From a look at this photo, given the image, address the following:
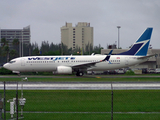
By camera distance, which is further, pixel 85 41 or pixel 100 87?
pixel 85 41

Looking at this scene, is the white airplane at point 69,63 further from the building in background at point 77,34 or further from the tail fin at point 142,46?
the building in background at point 77,34

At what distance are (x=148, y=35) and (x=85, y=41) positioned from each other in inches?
5711

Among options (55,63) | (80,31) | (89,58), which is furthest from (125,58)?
(80,31)

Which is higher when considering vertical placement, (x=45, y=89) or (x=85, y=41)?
(x=85, y=41)
